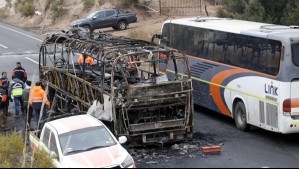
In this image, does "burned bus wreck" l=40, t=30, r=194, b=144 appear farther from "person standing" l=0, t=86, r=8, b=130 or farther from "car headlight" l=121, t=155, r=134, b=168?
Answer: "car headlight" l=121, t=155, r=134, b=168

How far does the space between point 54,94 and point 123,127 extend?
5674 millimetres

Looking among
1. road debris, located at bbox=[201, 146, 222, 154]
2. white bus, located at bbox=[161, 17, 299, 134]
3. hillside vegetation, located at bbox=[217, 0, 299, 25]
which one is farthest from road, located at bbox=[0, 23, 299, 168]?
hillside vegetation, located at bbox=[217, 0, 299, 25]

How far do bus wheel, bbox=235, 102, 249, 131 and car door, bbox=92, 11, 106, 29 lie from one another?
24.9 m

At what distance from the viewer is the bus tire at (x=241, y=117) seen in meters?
16.5

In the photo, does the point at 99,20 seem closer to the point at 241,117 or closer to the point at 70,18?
the point at 70,18

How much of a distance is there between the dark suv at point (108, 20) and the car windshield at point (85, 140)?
92.1 feet

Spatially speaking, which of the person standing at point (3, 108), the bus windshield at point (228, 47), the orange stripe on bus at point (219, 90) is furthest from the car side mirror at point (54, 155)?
the orange stripe on bus at point (219, 90)

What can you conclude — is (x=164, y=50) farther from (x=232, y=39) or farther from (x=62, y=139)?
(x=62, y=139)

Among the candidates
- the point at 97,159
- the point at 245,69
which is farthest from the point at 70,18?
the point at 97,159

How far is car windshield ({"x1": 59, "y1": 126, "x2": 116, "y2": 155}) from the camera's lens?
39.8ft

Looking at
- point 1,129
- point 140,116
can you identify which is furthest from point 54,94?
point 140,116

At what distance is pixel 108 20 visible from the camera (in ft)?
135

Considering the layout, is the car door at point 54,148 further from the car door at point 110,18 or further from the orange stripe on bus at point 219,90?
the car door at point 110,18

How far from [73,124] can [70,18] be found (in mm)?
38135
